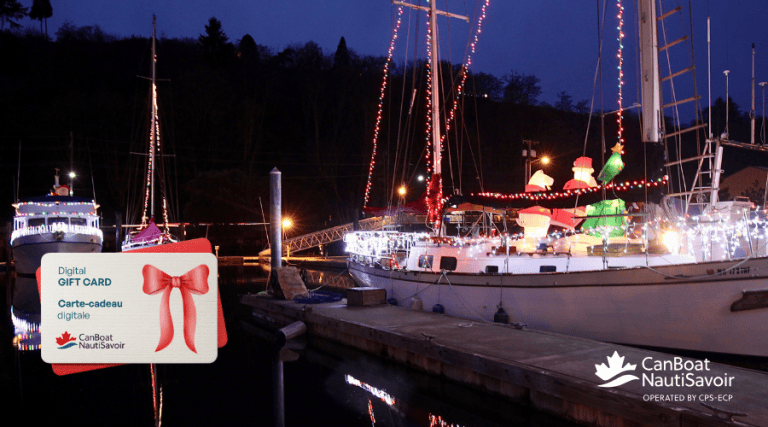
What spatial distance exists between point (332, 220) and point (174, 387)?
36.8 meters

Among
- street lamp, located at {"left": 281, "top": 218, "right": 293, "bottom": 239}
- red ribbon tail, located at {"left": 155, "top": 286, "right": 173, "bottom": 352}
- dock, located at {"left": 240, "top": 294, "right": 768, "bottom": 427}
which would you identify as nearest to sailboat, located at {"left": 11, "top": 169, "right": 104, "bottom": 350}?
street lamp, located at {"left": 281, "top": 218, "right": 293, "bottom": 239}

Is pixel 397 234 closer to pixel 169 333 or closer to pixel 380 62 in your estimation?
pixel 169 333

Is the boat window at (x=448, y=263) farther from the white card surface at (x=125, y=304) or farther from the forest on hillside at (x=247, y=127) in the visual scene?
the forest on hillside at (x=247, y=127)

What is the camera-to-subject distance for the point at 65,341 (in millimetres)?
5727

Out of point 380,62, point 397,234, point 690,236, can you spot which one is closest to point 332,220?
point 380,62

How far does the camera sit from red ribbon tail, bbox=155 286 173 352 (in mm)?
5543

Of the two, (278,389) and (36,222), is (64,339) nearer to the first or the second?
(278,389)

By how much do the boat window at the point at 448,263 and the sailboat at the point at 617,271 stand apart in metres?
0.03

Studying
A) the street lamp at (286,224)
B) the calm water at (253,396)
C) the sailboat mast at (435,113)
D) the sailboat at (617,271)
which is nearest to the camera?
the calm water at (253,396)

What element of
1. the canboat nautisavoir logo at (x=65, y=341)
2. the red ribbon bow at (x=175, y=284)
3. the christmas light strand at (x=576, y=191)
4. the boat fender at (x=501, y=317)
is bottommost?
the boat fender at (x=501, y=317)

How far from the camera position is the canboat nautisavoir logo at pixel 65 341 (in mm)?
5675

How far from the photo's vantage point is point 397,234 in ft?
59.0

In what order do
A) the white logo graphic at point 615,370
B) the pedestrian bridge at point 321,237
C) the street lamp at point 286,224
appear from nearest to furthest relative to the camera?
1. the white logo graphic at point 615,370
2. the pedestrian bridge at point 321,237
3. the street lamp at point 286,224

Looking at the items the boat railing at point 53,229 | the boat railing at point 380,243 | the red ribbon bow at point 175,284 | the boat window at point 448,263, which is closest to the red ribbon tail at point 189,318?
the red ribbon bow at point 175,284
